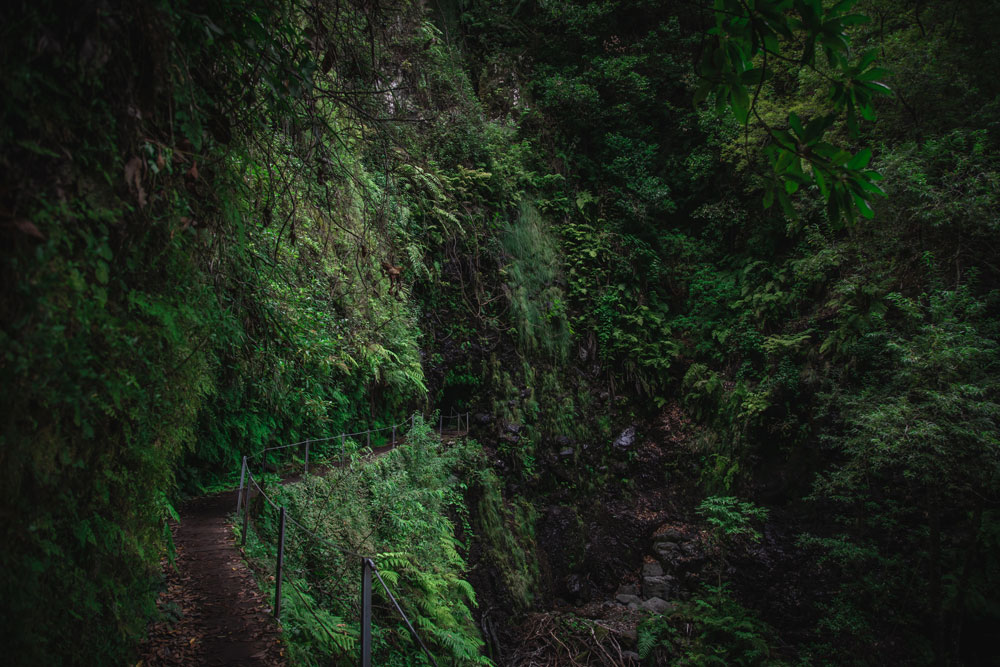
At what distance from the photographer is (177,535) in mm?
5523

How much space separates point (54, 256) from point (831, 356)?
39.0ft

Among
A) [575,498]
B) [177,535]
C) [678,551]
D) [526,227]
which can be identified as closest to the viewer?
[177,535]

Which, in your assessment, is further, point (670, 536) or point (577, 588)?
point (670, 536)

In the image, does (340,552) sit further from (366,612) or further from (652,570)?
(652,570)

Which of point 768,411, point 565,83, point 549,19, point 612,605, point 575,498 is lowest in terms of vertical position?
point 612,605

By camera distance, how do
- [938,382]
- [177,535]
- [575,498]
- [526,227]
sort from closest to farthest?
[177,535]
[938,382]
[575,498]
[526,227]

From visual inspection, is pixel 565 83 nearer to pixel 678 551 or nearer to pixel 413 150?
pixel 413 150

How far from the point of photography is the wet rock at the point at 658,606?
9.70m

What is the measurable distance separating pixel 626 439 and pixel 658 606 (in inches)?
163

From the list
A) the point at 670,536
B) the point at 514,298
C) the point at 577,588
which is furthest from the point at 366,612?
the point at 514,298

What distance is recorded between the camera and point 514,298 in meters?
12.8

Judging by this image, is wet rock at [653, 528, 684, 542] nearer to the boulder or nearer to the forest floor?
the boulder

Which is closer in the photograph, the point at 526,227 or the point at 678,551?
the point at 678,551

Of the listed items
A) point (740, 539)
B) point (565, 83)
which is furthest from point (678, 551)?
point (565, 83)
